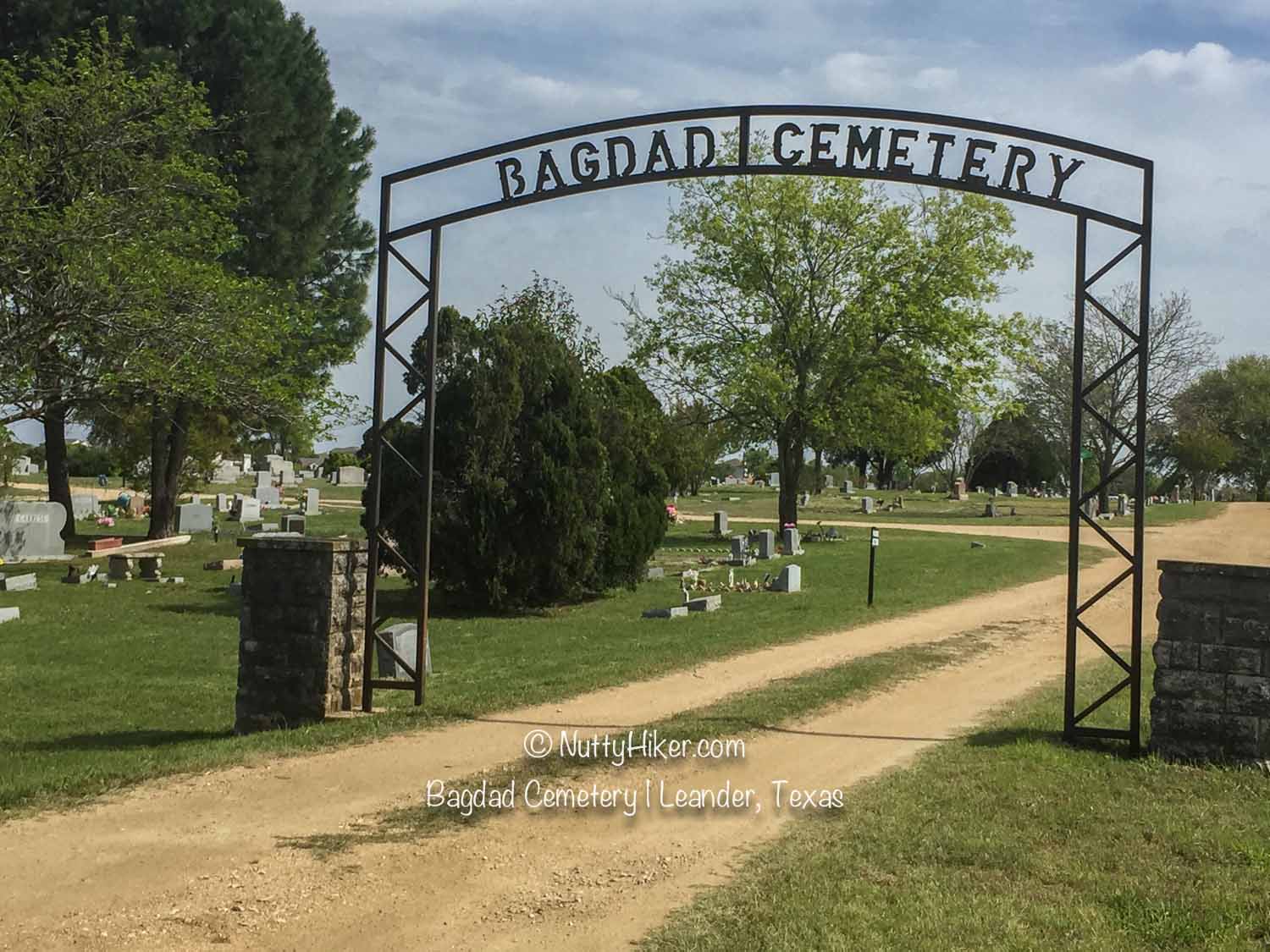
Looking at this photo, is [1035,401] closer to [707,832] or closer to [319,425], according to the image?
[319,425]

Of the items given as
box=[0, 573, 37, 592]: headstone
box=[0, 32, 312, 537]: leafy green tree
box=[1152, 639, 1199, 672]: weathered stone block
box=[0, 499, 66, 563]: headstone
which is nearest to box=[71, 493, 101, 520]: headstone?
box=[0, 499, 66, 563]: headstone

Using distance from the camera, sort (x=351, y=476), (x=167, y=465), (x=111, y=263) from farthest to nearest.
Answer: (x=351, y=476), (x=167, y=465), (x=111, y=263)

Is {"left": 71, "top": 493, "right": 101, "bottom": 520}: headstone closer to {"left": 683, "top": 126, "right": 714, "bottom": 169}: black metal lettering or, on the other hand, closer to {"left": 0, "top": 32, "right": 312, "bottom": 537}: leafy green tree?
{"left": 0, "top": 32, "right": 312, "bottom": 537}: leafy green tree

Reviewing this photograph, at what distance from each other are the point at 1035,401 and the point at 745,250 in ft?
77.1

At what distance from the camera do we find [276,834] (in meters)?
6.25

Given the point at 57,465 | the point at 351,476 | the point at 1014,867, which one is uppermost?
the point at 57,465

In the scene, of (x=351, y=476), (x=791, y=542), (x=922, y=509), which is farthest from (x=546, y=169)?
(x=351, y=476)

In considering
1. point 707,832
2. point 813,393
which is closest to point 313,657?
point 707,832

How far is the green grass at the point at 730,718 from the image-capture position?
20.8 feet

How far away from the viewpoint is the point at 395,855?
19.4 feet

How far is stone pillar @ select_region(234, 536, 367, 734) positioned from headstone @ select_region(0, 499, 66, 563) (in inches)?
725

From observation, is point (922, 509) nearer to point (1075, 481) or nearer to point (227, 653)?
point (227, 653)

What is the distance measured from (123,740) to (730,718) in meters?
5.03

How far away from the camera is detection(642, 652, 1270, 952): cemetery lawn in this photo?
4.82 meters
